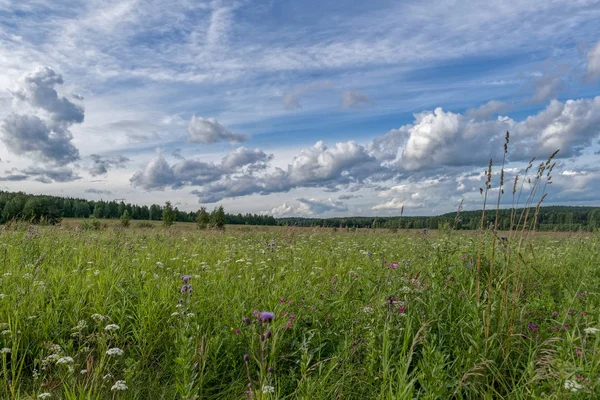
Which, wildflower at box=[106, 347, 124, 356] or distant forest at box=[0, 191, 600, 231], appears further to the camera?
distant forest at box=[0, 191, 600, 231]

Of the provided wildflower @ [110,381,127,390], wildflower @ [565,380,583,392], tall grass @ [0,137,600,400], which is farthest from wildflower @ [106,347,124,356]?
wildflower @ [565,380,583,392]

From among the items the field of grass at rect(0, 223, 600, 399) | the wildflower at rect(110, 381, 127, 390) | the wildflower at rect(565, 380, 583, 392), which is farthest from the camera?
the field of grass at rect(0, 223, 600, 399)

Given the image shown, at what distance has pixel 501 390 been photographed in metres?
3.16

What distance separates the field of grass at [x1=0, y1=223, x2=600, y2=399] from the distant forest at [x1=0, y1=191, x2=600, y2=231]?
1.01 metres

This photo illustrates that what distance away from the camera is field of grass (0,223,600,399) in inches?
116

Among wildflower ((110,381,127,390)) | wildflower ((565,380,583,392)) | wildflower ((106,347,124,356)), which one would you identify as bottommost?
wildflower ((110,381,127,390))

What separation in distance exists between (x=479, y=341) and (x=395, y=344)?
71 cm

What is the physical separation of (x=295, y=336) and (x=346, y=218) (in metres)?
13.8

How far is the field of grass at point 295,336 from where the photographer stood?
2.95m

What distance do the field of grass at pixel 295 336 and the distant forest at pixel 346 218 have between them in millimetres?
1008

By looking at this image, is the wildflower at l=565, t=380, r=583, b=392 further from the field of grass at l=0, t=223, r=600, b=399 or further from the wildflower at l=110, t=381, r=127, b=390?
the wildflower at l=110, t=381, r=127, b=390

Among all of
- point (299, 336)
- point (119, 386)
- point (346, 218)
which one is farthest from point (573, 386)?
point (346, 218)

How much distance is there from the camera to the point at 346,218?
686 inches

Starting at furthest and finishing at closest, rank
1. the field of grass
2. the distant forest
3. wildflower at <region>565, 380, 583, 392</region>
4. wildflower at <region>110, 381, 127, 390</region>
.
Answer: the distant forest
the field of grass
wildflower at <region>110, 381, 127, 390</region>
wildflower at <region>565, 380, 583, 392</region>
